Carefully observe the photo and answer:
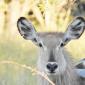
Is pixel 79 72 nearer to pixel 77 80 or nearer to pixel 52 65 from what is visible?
pixel 77 80

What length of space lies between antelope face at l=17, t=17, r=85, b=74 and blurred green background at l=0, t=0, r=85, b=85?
0.36 metres

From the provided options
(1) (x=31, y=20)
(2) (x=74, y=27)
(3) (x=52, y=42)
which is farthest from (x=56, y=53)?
(1) (x=31, y=20)

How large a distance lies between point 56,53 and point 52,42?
0.29 ft

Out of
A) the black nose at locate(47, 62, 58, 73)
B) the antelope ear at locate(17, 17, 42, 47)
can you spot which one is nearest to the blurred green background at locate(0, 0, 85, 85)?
the antelope ear at locate(17, 17, 42, 47)

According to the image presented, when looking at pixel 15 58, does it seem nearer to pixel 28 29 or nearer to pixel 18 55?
pixel 18 55

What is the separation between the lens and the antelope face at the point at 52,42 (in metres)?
3.04

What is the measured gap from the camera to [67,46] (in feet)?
11.4

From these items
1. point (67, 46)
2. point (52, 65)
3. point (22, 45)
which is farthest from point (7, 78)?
point (52, 65)

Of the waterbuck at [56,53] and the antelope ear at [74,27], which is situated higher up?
the antelope ear at [74,27]

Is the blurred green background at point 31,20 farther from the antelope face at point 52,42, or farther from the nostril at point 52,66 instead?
the nostril at point 52,66

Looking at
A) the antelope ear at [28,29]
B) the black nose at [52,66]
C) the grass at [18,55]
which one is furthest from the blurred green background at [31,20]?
the black nose at [52,66]

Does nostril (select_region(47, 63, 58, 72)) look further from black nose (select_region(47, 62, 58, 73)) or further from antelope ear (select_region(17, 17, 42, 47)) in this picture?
antelope ear (select_region(17, 17, 42, 47))

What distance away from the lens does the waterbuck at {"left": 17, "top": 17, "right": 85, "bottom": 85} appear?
3064mm

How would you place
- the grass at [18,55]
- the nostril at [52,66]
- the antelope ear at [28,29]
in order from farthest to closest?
1. the grass at [18,55]
2. the antelope ear at [28,29]
3. the nostril at [52,66]
